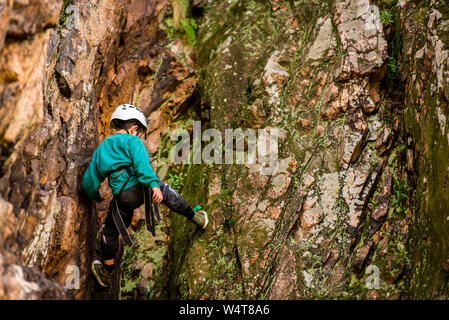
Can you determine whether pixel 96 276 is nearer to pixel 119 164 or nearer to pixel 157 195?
pixel 157 195

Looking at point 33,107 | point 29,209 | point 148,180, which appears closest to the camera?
point 33,107

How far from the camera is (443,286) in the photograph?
4805 mm

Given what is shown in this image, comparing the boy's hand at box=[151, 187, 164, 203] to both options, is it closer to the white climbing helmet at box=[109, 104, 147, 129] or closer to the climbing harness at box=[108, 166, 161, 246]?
the climbing harness at box=[108, 166, 161, 246]

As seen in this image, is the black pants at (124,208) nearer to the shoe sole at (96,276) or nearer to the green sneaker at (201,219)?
the shoe sole at (96,276)

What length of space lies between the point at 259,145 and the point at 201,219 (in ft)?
5.60

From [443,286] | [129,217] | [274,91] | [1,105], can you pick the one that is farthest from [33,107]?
[443,286]

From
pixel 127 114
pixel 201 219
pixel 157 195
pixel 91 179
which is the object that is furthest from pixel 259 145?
pixel 91 179

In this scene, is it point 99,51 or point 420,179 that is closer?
point 420,179

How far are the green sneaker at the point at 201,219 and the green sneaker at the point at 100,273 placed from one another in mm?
1556

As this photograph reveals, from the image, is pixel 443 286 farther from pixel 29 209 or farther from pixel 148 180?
pixel 29 209

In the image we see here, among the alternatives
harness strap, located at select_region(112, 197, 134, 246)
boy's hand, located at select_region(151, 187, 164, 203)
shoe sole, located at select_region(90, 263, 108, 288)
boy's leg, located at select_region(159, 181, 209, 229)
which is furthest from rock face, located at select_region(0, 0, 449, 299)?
boy's hand, located at select_region(151, 187, 164, 203)

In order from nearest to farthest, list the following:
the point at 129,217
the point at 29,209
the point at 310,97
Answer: the point at 29,209 < the point at 129,217 < the point at 310,97

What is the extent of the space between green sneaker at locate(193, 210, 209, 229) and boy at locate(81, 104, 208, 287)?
0.42 metres

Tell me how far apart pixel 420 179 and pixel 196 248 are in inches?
144
